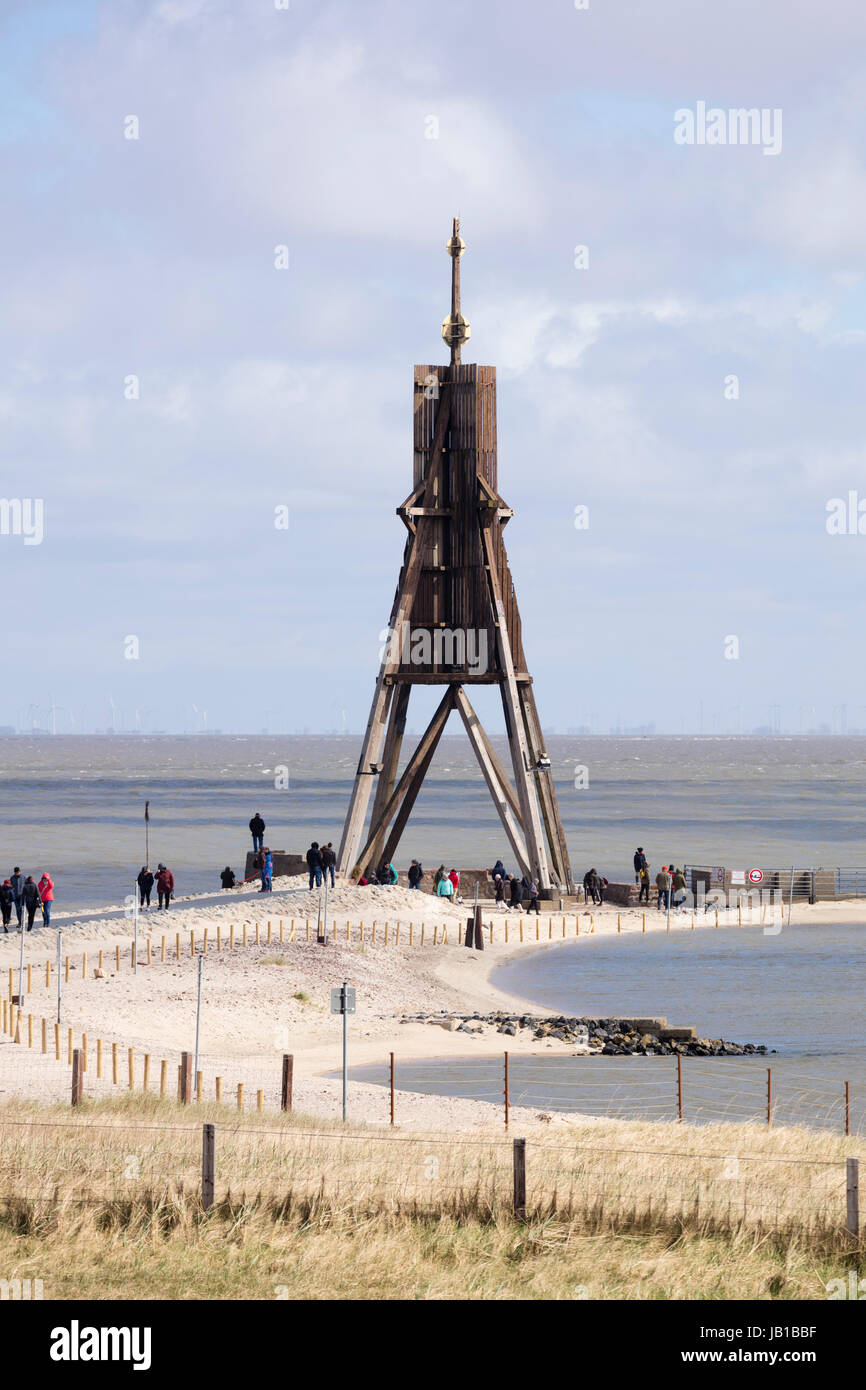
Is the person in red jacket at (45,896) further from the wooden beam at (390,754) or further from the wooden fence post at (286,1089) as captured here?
the wooden fence post at (286,1089)

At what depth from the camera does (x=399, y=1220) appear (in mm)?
16953

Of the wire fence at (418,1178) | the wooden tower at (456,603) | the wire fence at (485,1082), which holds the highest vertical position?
the wooden tower at (456,603)

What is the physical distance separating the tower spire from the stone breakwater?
21526 millimetres

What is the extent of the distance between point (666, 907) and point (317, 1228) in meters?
41.4

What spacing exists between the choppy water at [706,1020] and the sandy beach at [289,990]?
A: 3.91 feet

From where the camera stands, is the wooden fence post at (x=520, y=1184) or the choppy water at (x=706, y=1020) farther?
the choppy water at (x=706, y=1020)

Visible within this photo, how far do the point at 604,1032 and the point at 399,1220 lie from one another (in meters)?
19.5

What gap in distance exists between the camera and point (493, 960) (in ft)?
151

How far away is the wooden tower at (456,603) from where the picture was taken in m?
51.1

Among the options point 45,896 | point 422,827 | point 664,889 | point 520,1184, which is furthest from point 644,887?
point 422,827

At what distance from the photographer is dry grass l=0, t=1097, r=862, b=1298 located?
15297 mm

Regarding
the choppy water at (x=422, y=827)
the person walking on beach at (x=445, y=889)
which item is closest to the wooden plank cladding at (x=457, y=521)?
the person walking on beach at (x=445, y=889)

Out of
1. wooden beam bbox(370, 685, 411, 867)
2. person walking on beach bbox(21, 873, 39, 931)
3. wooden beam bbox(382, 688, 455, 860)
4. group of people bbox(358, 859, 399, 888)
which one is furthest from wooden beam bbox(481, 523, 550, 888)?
person walking on beach bbox(21, 873, 39, 931)
